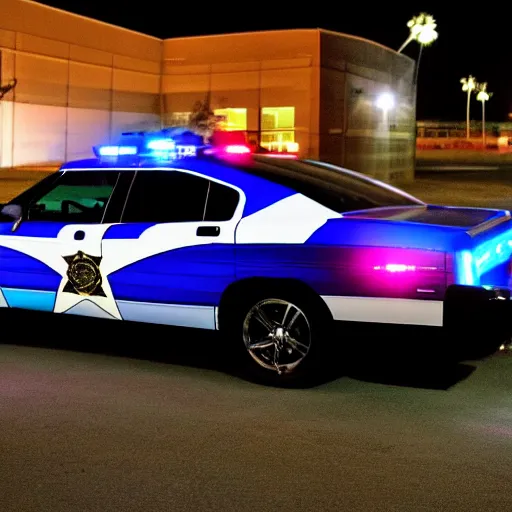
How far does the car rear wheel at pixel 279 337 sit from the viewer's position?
5984 mm

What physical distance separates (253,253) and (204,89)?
35738 millimetres

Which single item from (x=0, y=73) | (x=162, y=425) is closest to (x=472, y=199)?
(x=0, y=73)

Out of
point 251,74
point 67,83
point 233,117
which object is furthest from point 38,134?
point 251,74

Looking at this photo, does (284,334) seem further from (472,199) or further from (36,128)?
(36,128)

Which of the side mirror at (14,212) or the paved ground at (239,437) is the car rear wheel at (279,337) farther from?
the side mirror at (14,212)

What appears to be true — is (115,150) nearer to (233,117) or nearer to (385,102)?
(385,102)

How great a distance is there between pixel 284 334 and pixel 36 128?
109 feet

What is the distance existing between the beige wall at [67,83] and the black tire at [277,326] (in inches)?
1249

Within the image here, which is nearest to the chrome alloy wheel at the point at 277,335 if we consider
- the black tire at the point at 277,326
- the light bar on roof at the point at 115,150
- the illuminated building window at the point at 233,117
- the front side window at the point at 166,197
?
the black tire at the point at 277,326

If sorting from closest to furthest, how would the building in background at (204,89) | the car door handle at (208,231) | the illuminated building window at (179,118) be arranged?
the car door handle at (208,231) → the building in background at (204,89) → the illuminated building window at (179,118)

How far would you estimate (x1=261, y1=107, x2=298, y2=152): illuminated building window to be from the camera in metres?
38.4

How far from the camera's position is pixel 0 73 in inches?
1438

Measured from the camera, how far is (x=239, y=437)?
5.06 metres

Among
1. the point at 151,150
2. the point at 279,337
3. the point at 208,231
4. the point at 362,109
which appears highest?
the point at 362,109
